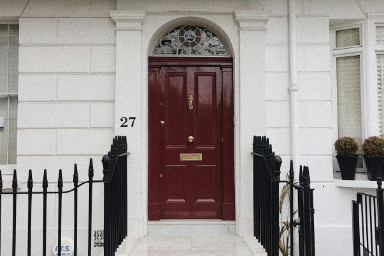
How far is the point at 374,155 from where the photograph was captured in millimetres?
5402

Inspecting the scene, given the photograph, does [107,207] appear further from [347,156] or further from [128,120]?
[347,156]

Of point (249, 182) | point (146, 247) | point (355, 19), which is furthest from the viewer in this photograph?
point (355, 19)

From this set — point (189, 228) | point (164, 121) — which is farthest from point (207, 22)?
point (189, 228)

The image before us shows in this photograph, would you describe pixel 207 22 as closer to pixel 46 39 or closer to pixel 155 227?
pixel 46 39

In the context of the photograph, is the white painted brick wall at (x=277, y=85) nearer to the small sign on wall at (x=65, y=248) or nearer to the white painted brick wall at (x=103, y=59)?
the white painted brick wall at (x=103, y=59)

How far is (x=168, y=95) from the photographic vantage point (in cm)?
586

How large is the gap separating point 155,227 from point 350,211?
2920 millimetres

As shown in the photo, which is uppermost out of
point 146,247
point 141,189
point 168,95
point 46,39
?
point 46,39

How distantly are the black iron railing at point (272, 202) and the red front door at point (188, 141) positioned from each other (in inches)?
32.7

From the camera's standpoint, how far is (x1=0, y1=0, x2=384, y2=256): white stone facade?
5.52 metres

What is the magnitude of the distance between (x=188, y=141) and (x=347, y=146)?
2.38 m

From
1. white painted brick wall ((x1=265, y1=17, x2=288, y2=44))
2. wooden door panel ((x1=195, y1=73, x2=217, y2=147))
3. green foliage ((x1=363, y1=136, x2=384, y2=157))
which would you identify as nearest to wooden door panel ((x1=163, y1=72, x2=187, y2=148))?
wooden door panel ((x1=195, y1=73, x2=217, y2=147))

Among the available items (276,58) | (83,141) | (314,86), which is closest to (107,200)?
(83,141)

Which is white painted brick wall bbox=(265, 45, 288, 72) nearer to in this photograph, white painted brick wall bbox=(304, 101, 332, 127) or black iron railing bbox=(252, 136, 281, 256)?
white painted brick wall bbox=(304, 101, 332, 127)
